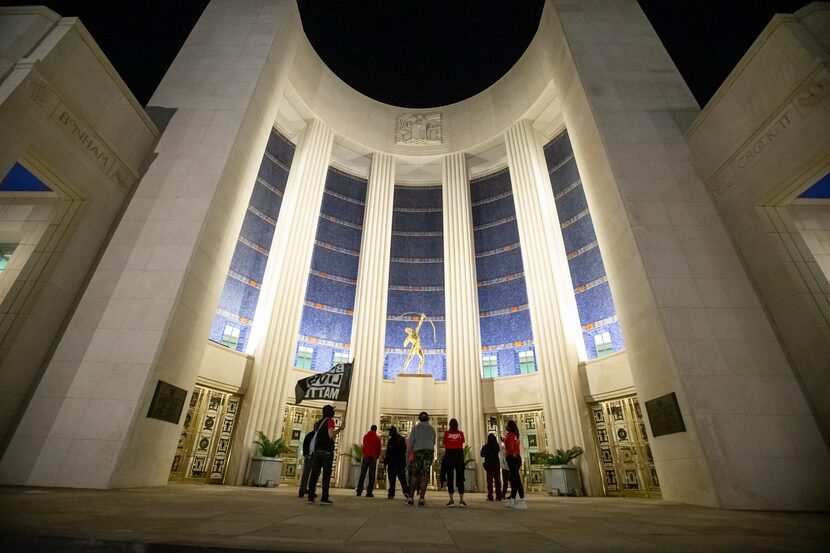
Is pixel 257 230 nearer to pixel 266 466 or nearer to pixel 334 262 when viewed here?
pixel 334 262

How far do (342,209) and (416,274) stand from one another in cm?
493

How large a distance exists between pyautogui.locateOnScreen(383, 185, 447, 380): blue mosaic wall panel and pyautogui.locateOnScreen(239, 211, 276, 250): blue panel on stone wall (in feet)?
18.9

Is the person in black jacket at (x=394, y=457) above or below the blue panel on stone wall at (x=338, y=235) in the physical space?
below

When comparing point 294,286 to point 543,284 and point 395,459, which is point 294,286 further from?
point 543,284

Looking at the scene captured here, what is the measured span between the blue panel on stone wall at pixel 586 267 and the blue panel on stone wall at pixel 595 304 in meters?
0.44

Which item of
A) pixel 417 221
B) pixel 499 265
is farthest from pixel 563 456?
pixel 417 221

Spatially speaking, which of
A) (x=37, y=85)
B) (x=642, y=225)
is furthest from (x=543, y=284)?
(x=37, y=85)

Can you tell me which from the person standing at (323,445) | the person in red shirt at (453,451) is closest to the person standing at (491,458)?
the person in red shirt at (453,451)

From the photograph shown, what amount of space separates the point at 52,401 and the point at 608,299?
14.9 m

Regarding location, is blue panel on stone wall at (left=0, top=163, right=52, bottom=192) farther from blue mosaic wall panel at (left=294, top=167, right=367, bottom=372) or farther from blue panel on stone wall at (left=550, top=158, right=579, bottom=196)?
blue panel on stone wall at (left=550, top=158, right=579, bottom=196)

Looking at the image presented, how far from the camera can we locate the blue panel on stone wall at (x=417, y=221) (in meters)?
18.9

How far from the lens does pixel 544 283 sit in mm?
13852

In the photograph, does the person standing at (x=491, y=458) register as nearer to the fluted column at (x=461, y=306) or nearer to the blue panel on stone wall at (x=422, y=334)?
the fluted column at (x=461, y=306)

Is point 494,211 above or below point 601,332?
above
